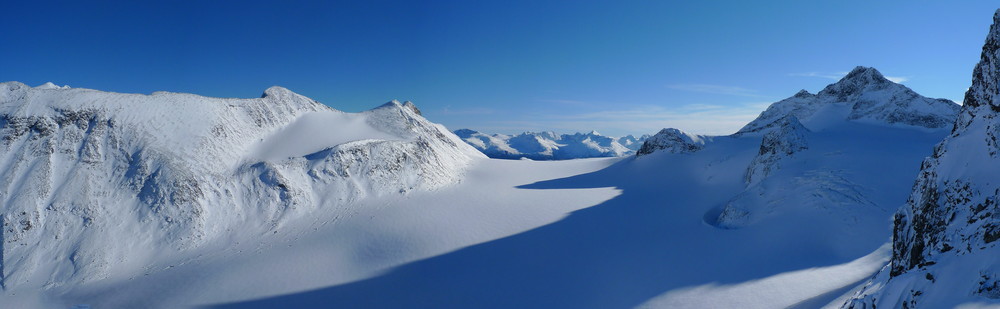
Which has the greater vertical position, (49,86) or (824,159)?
(49,86)

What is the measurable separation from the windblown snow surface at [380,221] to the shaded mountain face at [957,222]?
475cm

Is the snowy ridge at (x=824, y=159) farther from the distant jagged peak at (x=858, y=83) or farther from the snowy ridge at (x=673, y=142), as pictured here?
the snowy ridge at (x=673, y=142)

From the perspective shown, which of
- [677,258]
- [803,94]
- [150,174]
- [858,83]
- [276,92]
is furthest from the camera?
[803,94]

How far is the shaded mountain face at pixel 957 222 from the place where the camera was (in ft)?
33.1

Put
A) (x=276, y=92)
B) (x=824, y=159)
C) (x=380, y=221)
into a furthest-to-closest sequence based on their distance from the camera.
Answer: (x=276, y=92), (x=824, y=159), (x=380, y=221)

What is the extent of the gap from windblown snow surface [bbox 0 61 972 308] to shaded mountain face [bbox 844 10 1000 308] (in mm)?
4751

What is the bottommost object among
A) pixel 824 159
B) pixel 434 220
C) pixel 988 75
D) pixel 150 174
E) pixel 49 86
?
pixel 434 220

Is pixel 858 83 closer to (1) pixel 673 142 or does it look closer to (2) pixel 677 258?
(1) pixel 673 142

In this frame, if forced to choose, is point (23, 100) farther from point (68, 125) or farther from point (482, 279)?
point (482, 279)

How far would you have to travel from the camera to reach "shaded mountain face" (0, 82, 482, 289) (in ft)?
103

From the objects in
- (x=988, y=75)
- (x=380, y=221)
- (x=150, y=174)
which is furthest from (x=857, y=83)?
(x=150, y=174)

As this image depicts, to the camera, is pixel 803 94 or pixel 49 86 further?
pixel 803 94

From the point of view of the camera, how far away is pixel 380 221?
3822cm

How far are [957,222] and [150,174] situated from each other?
5390cm
